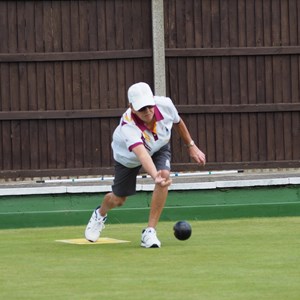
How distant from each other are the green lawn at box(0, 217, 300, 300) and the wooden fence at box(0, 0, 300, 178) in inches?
113

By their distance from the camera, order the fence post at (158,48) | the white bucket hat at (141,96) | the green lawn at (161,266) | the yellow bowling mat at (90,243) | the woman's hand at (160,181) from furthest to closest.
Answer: the fence post at (158,48) < the yellow bowling mat at (90,243) < the white bucket hat at (141,96) < the woman's hand at (160,181) < the green lawn at (161,266)

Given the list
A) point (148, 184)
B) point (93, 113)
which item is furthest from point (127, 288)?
point (93, 113)

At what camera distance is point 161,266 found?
8.27m

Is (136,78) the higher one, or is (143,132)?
(136,78)

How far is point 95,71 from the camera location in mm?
14250

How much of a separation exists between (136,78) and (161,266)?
618 centimetres

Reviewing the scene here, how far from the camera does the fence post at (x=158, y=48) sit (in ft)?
46.4

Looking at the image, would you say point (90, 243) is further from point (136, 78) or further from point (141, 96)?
point (136, 78)

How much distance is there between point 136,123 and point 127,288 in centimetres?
257

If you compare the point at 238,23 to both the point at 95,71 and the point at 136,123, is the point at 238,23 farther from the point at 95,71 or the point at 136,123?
the point at 136,123

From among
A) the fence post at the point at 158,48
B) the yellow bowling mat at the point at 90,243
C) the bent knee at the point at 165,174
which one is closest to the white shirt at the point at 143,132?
the bent knee at the point at 165,174

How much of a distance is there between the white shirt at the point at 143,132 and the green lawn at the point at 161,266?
0.71 meters

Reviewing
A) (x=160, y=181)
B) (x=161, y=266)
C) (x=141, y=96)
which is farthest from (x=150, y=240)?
(x=161, y=266)

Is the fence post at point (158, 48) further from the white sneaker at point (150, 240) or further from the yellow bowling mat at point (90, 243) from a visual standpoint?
the white sneaker at point (150, 240)
